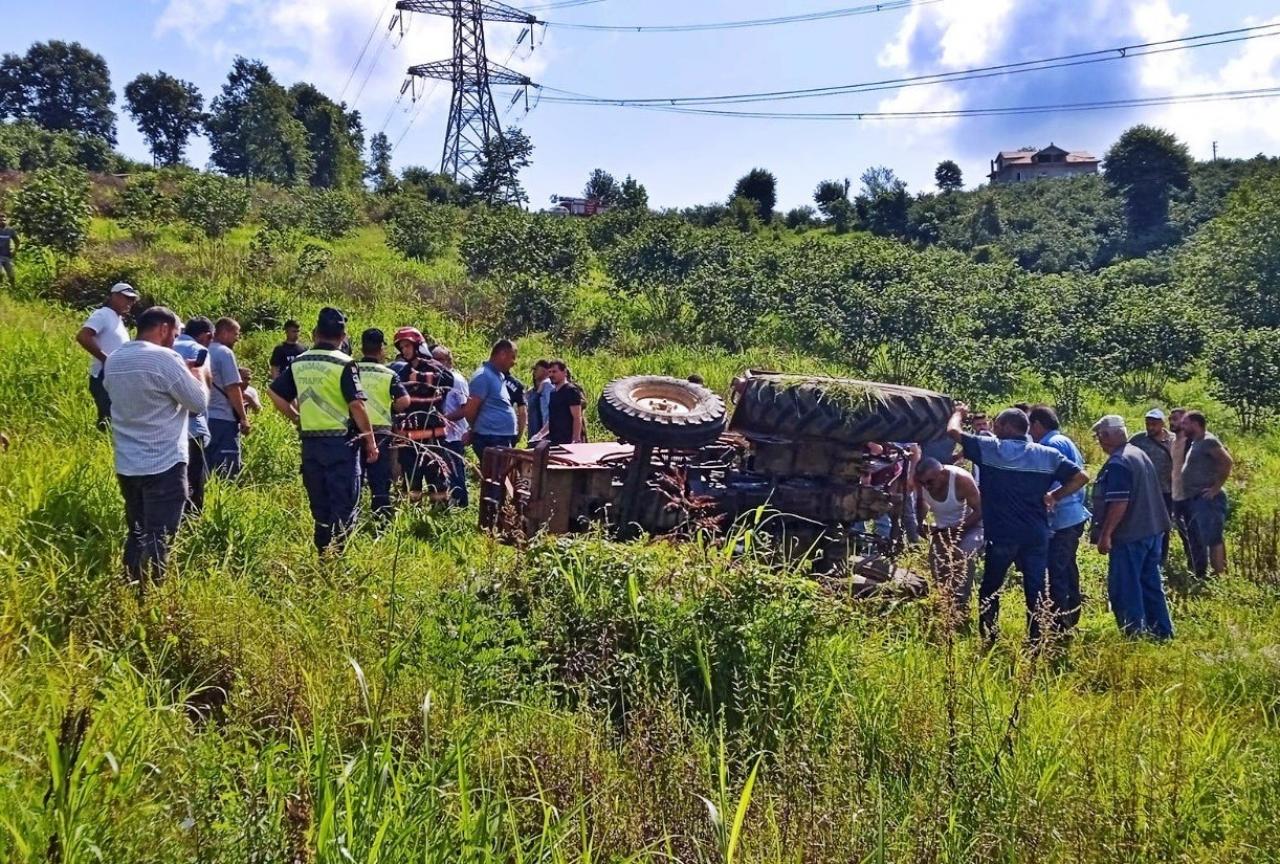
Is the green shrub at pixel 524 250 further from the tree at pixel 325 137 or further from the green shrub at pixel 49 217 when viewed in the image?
the tree at pixel 325 137

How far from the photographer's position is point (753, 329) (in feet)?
65.8

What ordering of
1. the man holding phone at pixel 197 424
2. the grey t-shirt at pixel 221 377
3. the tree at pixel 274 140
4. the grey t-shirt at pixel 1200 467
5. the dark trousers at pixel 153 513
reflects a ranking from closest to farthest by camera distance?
the dark trousers at pixel 153 513 → the man holding phone at pixel 197 424 → the grey t-shirt at pixel 221 377 → the grey t-shirt at pixel 1200 467 → the tree at pixel 274 140

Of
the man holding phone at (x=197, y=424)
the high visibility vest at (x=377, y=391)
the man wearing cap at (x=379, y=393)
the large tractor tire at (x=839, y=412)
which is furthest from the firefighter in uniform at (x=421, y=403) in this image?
the large tractor tire at (x=839, y=412)

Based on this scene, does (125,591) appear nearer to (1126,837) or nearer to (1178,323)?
(1126,837)

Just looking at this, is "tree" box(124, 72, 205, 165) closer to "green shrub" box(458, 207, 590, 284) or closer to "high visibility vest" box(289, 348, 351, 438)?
"green shrub" box(458, 207, 590, 284)

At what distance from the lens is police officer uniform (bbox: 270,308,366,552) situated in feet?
17.0

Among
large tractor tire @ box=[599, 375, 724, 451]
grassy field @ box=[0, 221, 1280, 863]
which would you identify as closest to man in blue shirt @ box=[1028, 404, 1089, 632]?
grassy field @ box=[0, 221, 1280, 863]

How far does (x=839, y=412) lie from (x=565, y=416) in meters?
2.74

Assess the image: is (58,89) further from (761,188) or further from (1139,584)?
(1139,584)

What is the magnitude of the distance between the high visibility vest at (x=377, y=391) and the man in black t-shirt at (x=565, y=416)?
2.03m

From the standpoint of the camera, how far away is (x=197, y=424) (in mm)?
6012

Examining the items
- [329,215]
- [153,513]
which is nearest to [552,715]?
[153,513]

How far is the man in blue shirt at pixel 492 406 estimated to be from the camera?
7.46 metres

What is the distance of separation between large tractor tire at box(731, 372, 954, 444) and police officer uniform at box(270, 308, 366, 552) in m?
2.33
